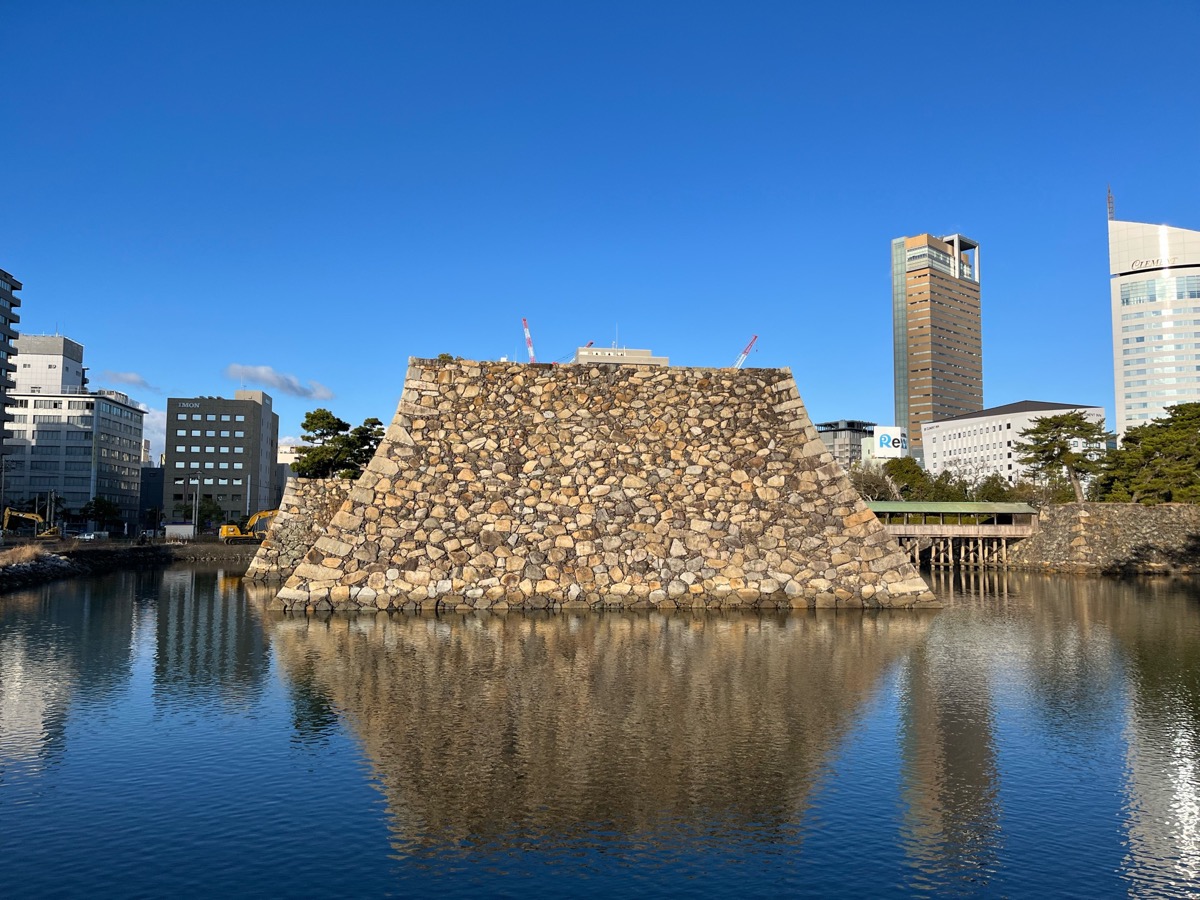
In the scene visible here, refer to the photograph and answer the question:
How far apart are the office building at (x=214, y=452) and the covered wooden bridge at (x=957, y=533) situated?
304ft

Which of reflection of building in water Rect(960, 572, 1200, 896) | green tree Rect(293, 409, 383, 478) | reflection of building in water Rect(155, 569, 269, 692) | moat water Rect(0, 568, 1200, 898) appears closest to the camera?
moat water Rect(0, 568, 1200, 898)

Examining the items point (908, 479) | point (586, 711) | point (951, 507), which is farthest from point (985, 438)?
point (586, 711)

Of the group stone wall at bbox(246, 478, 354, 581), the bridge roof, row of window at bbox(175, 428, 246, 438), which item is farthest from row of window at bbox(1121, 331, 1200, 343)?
stone wall at bbox(246, 478, 354, 581)

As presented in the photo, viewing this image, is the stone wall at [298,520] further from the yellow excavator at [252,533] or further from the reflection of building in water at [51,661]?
the yellow excavator at [252,533]

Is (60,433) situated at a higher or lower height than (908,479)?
higher

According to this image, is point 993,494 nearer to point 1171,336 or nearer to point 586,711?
point 586,711

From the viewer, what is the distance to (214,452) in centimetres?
12619

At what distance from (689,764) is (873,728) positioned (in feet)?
10.5

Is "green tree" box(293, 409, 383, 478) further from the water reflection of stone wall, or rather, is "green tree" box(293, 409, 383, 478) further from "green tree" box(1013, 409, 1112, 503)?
"green tree" box(1013, 409, 1112, 503)

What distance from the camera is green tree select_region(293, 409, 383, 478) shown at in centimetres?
5322

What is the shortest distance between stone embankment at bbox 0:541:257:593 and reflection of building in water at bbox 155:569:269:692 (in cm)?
869

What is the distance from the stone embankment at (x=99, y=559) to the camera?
3675 cm

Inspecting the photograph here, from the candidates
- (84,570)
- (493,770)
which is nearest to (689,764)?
(493,770)

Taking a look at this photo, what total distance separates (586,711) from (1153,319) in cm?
18502
